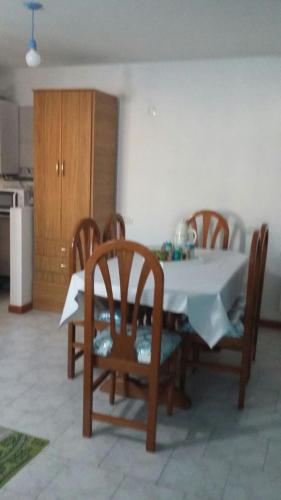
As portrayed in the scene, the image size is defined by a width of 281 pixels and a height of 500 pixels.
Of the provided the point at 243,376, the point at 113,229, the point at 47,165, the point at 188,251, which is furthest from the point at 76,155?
the point at 243,376

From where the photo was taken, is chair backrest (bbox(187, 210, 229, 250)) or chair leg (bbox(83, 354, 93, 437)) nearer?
chair leg (bbox(83, 354, 93, 437))

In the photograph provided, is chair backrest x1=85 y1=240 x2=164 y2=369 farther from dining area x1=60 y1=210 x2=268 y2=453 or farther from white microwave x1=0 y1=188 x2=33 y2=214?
white microwave x1=0 y1=188 x2=33 y2=214

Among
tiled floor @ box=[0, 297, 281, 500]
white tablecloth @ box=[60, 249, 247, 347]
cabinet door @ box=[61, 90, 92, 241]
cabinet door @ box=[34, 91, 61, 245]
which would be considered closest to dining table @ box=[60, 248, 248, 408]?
white tablecloth @ box=[60, 249, 247, 347]

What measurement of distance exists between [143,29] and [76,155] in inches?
47.1

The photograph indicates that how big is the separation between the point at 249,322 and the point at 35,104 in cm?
267

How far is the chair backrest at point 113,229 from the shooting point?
335cm

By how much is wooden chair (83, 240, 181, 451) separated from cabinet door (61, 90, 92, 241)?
186 cm

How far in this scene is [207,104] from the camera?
13.2ft

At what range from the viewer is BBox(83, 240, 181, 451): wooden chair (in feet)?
6.93

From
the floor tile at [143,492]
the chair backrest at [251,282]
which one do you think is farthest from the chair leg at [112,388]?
the chair backrest at [251,282]

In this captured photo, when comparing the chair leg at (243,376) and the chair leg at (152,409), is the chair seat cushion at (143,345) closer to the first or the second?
the chair leg at (152,409)

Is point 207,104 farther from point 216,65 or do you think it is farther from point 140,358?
point 140,358

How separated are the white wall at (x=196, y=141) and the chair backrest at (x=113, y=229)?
83cm

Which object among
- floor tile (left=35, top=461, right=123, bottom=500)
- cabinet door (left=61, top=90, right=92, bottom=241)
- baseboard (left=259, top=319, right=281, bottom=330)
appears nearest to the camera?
floor tile (left=35, top=461, right=123, bottom=500)
